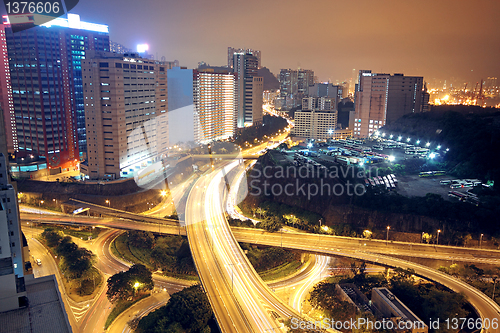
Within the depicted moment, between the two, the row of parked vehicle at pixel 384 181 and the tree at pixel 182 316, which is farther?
the row of parked vehicle at pixel 384 181

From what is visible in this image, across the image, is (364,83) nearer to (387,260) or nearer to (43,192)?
(387,260)

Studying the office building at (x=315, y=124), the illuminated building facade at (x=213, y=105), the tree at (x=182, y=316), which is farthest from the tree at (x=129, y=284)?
the office building at (x=315, y=124)

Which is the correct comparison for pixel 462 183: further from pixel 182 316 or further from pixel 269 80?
pixel 269 80

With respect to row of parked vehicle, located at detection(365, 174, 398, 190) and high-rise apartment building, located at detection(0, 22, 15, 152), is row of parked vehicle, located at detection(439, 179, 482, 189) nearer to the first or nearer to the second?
row of parked vehicle, located at detection(365, 174, 398, 190)

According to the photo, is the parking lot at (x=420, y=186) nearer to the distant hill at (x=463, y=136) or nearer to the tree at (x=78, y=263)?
the distant hill at (x=463, y=136)

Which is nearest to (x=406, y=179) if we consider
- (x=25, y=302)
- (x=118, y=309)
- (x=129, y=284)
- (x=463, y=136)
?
(x=463, y=136)

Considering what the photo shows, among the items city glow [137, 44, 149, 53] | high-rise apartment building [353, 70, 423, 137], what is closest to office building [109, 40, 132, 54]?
city glow [137, 44, 149, 53]
